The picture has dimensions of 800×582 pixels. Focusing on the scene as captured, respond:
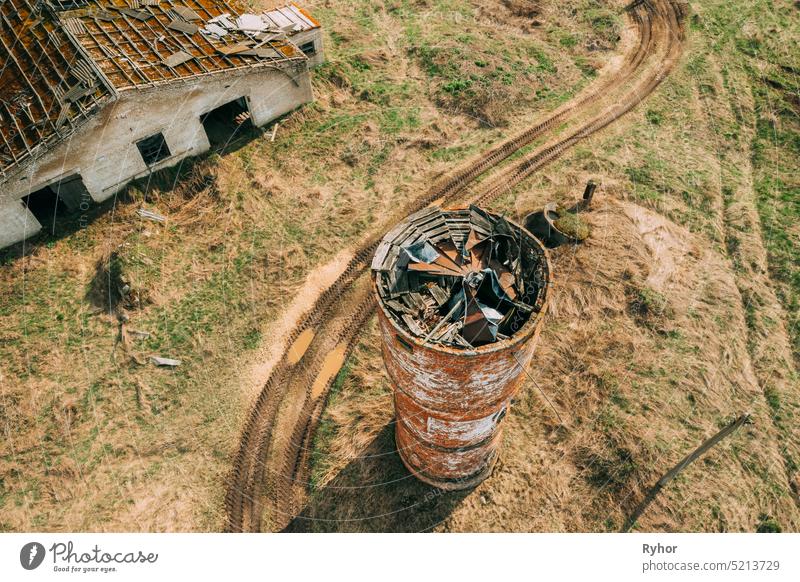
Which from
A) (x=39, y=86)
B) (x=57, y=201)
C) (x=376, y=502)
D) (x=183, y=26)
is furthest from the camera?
(x=183, y=26)

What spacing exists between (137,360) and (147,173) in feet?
33.2

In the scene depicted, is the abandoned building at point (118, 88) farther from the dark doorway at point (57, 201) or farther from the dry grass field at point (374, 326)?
the dry grass field at point (374, 326)

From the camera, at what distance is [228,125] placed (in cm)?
2806

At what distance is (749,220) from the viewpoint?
79.4 ft

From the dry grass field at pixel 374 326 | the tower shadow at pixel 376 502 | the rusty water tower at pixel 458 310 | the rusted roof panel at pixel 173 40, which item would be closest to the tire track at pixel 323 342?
the dry grass field at pixel 374 326

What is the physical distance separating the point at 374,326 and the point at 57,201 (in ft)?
54.3

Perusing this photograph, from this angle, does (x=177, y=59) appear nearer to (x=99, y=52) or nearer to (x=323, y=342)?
(x=99, y=52)

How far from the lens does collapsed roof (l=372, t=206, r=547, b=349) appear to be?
11438 millimetres

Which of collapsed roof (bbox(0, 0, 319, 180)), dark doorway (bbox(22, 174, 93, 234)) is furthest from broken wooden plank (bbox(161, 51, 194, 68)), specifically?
dark doorway (bbox(22, 174, 93, 234))

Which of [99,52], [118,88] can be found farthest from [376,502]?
[99,52]

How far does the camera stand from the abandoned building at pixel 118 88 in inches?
876

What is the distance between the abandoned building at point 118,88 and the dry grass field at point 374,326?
137cm

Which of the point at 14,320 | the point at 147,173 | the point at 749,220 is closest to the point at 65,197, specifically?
the point at 147,173

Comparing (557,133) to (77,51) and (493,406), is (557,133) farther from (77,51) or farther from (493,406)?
(77,51)
